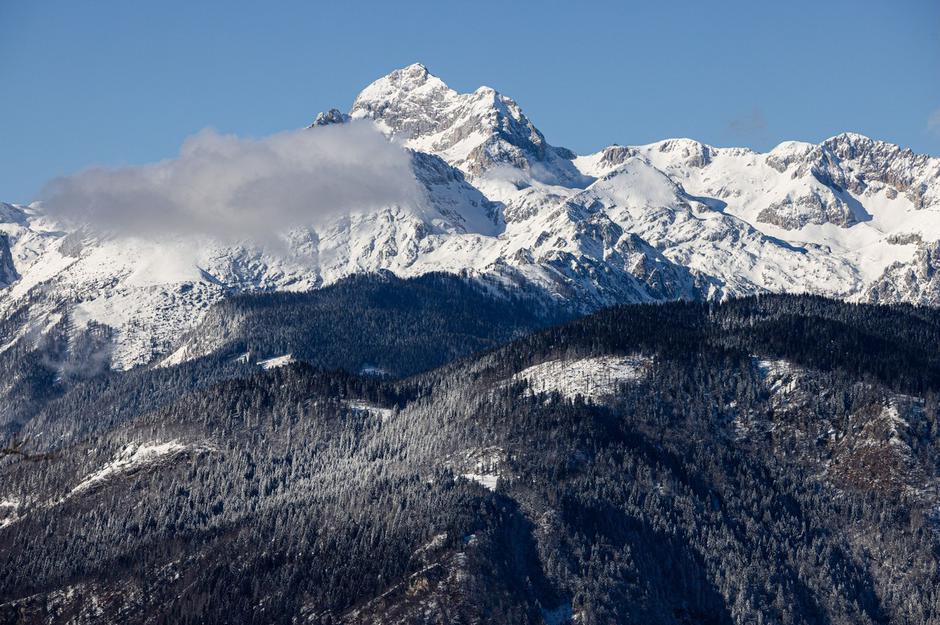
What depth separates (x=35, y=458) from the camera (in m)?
117
